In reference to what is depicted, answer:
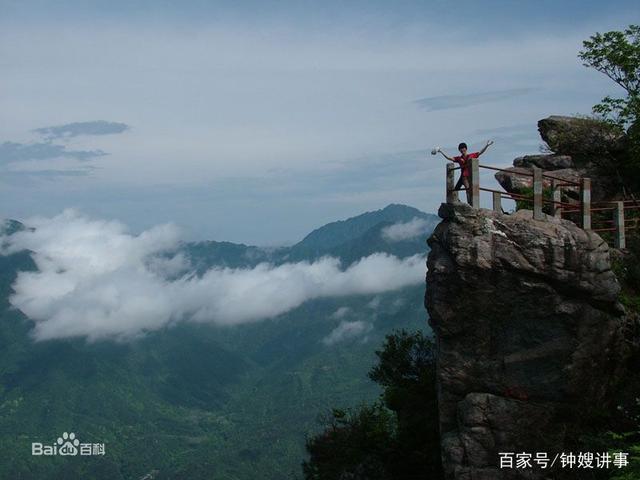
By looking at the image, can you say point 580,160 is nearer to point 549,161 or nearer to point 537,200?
point 549,161

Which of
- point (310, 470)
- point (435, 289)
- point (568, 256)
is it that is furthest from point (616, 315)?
point (310, 470)

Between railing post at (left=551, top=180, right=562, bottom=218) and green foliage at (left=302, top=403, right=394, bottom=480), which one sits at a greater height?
railing post at (left=551, top=180, right=562, bottom=218)

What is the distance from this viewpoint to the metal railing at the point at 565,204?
23.9m

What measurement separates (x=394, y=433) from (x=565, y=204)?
18.2 m

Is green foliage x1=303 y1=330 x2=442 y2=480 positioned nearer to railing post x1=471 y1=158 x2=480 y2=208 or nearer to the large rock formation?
the large rock formation

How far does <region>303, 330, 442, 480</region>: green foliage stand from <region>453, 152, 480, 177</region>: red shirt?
1196cm

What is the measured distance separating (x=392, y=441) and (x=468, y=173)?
15881 millimetres

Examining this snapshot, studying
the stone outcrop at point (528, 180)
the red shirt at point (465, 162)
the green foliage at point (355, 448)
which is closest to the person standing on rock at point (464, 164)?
the red shirt at point (465, 162)

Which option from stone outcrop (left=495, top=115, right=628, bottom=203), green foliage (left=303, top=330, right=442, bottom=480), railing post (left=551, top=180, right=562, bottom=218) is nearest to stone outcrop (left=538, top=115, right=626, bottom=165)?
stone outcrop (left=495, top=115, right=628, bottom=203)

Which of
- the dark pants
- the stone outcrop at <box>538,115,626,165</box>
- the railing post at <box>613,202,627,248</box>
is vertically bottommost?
the railing post at <box>613,202,627,248</box>

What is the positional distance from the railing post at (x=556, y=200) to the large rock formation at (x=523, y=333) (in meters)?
2.60

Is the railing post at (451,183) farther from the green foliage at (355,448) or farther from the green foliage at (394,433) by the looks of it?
the green foliage at (355,448)

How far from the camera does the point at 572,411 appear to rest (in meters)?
22.9

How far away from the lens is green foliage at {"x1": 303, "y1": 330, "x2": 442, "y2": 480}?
30797 mm
